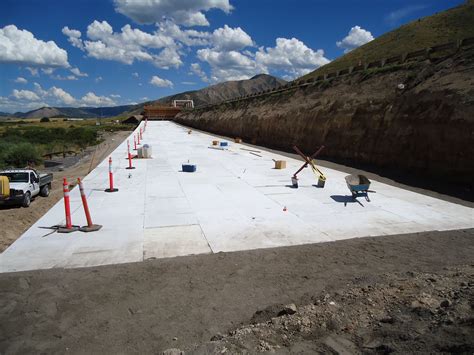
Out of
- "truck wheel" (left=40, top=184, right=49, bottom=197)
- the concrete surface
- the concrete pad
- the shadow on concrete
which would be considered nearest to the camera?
the concrete pad

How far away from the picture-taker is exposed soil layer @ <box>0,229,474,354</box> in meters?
4.01

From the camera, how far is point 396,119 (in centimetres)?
1770

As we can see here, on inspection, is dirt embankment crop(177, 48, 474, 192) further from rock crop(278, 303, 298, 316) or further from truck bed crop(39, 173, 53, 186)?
truck bed crop(39, 173, 53, 186)

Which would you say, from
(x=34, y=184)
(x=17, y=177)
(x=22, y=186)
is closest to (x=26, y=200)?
(x=22, y=186)

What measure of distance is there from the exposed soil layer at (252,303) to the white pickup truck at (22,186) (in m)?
7.30

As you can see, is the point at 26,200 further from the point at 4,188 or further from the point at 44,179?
the point at 44,179

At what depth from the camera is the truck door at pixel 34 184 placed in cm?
1368

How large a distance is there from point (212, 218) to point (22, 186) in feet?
26.3

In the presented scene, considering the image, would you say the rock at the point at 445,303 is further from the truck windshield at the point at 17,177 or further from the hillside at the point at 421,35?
the hillside at the point at 421,35

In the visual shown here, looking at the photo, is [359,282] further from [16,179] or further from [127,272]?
[16,179]

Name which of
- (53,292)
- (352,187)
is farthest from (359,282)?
(352,187)

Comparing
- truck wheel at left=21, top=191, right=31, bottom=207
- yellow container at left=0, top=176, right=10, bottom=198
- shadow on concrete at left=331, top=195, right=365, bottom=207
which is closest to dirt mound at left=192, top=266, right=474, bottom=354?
shadow on concrete at left=331, top=195, right=365, bottom=207

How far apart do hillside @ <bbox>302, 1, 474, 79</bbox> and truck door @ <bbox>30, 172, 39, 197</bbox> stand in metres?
60.2

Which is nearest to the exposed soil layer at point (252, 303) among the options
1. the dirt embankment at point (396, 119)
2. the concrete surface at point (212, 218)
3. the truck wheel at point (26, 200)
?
the concrete surface at point (212, 218)
